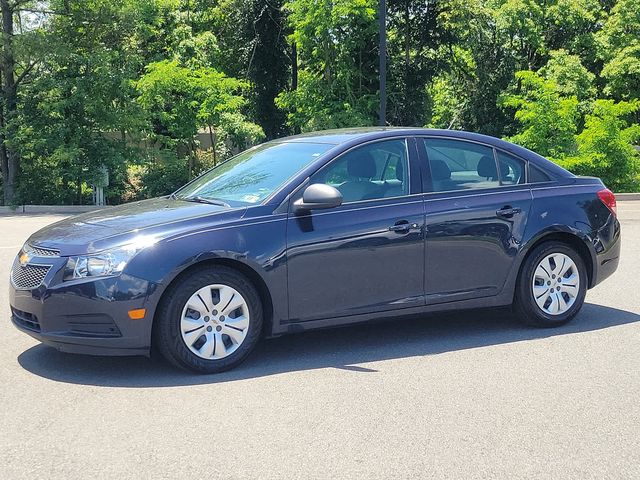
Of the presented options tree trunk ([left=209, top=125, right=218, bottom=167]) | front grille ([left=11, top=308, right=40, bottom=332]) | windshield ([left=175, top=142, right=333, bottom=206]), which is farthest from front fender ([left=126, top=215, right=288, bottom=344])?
tree trunk ([left=209, top=125, right=218, bottom=167])

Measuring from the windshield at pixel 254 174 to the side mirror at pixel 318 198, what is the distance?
0.95ft

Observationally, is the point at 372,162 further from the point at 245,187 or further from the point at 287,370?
the point at 287,370

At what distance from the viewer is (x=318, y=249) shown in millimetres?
5258

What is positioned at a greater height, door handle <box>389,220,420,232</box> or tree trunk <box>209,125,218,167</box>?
tree trunk <box>209,125,218,167</box>

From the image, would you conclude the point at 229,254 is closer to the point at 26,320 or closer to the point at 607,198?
the point at 26,320

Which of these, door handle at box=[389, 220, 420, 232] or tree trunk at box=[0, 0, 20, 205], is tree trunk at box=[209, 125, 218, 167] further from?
door handle at box=[389, 220, 420, 232]

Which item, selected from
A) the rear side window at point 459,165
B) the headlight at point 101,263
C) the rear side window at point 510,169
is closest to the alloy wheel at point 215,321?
the headlight at point 101,263

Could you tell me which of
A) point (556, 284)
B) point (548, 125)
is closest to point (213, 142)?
point (548, 125)

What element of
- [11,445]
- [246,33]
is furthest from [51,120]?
[11,445]

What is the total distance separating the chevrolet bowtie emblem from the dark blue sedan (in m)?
0.02

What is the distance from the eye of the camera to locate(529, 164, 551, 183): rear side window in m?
6.30

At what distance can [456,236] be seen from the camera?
18.9 feet

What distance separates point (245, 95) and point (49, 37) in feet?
32.6

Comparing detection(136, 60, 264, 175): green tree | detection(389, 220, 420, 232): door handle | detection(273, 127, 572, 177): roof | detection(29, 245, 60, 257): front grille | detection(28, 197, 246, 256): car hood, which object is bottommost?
detection(29, 245, 60, 257): front grille
